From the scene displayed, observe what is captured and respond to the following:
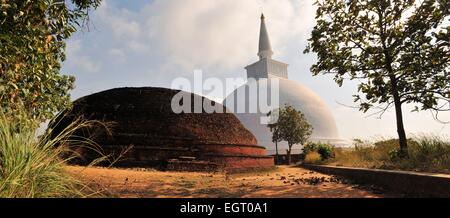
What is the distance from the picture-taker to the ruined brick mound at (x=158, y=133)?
15.8 metres

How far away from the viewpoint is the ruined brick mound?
15792 millimetres

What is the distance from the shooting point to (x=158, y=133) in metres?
17.5

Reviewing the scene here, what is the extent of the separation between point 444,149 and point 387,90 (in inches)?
89.8

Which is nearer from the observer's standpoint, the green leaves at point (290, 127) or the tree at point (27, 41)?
the tree at point (27, 41)

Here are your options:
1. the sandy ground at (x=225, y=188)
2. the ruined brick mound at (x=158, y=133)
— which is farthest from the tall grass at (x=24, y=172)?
the ruined brick mound at (x=158, y=133)

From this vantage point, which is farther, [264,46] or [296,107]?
[264,46]

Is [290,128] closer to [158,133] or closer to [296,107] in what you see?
[296,107]

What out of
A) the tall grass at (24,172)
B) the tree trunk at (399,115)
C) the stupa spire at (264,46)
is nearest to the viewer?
the tall grass at (24,172)

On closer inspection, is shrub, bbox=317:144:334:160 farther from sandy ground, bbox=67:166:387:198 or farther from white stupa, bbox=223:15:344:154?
white stupa, bbox=223:15:344:154

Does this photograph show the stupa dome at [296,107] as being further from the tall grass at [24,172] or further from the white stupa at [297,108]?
the tall grass at [24,172]

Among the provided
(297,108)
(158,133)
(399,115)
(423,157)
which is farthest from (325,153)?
(297,108)

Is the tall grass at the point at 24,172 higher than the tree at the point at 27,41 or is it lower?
lower

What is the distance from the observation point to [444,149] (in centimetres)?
762
